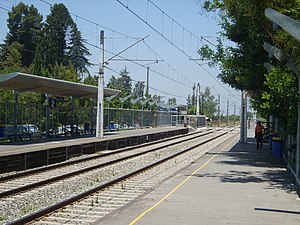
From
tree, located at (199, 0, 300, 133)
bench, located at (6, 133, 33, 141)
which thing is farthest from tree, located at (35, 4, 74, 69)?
tree, located at (199, 0, 300, 133)

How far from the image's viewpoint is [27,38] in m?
90.4

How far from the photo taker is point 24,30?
89.1 m

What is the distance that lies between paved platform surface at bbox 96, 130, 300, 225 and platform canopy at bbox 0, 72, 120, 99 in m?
11.8

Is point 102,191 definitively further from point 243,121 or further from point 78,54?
point 78,54

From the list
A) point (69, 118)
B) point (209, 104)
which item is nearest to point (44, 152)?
point (69, 118)

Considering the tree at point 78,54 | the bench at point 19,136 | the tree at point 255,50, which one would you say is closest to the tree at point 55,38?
the tree at point 78,54

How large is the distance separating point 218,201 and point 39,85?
19.2 meters

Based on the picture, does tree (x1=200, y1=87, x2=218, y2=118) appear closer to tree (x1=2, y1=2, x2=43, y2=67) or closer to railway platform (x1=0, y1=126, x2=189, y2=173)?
tree (x1=2, y1=2, x2=43, y2=67)

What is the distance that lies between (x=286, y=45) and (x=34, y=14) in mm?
86826

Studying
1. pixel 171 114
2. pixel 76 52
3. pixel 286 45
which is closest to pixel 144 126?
pixel 171 114

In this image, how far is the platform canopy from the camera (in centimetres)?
2455

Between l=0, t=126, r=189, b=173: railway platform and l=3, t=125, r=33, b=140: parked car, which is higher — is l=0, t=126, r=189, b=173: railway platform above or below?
below

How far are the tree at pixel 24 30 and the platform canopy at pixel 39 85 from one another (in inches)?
2169

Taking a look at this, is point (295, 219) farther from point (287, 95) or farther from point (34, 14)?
point (34, 14)
